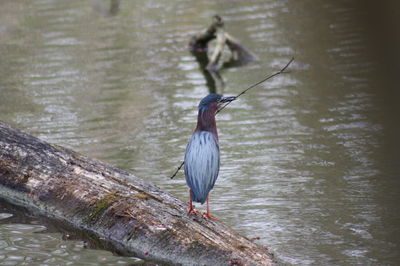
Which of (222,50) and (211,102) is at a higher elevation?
(211,102)

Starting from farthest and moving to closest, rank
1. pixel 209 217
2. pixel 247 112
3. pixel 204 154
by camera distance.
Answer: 1. pixel 247 112
2. pixel 209 217
3. pixel 204 154

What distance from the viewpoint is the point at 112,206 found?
5035mm

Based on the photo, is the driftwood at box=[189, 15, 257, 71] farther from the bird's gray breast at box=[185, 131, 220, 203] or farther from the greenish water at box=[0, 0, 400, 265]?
the bird's gray breast at box=[185, 131, 220, 203]

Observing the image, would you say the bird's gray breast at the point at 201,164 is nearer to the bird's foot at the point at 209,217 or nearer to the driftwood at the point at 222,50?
the bird's foot at the point at 209,217

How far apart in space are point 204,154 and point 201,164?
0.23 feet

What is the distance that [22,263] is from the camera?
15.9 feet

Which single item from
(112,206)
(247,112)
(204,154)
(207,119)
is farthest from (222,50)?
(204,154)

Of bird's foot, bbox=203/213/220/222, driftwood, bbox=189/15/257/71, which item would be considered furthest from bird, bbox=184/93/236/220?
driftwood, bbox=189/15/257/71

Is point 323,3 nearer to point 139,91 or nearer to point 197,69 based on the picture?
point 197,69

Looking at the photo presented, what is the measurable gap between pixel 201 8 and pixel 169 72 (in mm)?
5844

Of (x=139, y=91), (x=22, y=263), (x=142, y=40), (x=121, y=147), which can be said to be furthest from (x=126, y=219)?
(x=142, y=40)

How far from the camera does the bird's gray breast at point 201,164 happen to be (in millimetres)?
4434

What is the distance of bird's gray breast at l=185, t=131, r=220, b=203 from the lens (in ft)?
14.5

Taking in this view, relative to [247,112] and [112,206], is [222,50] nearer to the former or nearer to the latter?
[247,112]
